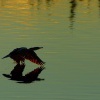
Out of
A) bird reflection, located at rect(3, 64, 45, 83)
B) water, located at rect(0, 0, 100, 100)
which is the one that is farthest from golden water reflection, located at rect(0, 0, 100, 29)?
bird reflection, located at rect(3, 64, 45, 83)

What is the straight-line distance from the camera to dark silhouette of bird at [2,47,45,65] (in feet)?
58.9

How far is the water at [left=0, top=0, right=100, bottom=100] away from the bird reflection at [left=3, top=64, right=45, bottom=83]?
15 centimetres

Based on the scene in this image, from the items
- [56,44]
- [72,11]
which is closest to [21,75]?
[56,44]

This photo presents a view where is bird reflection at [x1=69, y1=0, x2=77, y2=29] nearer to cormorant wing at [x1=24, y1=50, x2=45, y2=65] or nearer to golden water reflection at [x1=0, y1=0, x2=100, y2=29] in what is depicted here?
golden water reflection at [x1=0, y1=0, x2=100, y2=29]

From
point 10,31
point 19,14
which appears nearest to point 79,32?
point 10,31

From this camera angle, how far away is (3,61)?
60.0ft

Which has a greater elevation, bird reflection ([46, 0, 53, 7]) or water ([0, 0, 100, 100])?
water ([0, 0, 100, 100])

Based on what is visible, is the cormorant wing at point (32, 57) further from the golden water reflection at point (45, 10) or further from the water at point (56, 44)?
the golden water reflection at point (45, 10)

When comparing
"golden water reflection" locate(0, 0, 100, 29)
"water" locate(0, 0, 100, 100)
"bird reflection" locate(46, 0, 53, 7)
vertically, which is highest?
"water" locate(0, 0, 100, 100)

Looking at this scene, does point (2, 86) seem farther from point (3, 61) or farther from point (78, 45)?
point (78, 45)

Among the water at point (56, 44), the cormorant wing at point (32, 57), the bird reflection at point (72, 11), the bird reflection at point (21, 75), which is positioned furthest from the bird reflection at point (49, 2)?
the bird reflection at point (21, 75)

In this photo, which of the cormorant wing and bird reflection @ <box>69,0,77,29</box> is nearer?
the cormorant wing

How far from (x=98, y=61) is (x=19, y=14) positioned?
1067cm

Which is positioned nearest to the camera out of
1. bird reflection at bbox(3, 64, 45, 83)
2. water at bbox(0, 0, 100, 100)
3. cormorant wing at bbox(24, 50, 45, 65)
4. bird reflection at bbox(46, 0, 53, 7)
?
water at bbox(0, 0, 100, 100)
